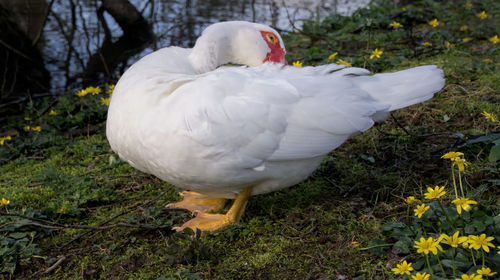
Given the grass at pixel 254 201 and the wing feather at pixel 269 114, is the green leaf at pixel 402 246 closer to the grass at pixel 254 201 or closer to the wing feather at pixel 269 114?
the grass at pixel 254 201

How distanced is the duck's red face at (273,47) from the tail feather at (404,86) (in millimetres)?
590

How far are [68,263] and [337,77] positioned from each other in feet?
5.35

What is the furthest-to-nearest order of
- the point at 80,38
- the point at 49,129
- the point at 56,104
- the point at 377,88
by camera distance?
the point at 80,38
the point at 56,104
the point at 49,129
the point at 377,88

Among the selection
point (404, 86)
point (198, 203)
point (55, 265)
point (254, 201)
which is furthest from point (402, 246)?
point (55, 265)

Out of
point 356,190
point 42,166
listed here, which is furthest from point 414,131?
point 42,166

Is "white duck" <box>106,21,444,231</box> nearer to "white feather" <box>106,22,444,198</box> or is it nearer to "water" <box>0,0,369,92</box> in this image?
"white feather" <box>106,22,444,198</box>

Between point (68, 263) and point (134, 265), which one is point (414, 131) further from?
point (68, 263)

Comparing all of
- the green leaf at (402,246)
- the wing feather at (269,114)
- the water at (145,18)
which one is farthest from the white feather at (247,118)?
the water at (145,18)

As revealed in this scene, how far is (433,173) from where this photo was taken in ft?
9.38

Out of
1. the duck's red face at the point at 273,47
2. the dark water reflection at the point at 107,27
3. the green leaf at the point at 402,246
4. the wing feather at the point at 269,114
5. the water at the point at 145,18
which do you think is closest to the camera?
the green leaf at the point at 402,246

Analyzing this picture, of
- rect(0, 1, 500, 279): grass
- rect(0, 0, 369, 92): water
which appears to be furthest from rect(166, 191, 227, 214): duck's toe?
rect(0, 0, 369, 92): water

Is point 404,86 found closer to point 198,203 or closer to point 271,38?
point 271,38

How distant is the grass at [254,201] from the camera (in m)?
2.29

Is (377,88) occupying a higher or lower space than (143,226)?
higher
